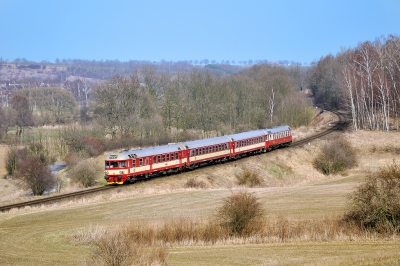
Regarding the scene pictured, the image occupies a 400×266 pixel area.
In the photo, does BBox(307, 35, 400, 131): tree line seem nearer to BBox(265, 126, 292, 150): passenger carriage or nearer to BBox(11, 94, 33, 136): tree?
BBox(265, 126, 292, 150): passenger carriage

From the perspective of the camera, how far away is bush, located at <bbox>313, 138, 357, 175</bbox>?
62.9 metres

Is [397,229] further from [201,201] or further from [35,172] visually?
[35,172]

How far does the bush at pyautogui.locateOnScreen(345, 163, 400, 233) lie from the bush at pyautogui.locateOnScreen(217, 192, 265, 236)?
535cm

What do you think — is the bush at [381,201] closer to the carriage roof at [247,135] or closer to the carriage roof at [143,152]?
the carriage roof at [143,152]

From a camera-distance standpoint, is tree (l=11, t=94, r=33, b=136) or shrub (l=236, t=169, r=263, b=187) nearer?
shrub (l=236, t=169, r=263, b=187)

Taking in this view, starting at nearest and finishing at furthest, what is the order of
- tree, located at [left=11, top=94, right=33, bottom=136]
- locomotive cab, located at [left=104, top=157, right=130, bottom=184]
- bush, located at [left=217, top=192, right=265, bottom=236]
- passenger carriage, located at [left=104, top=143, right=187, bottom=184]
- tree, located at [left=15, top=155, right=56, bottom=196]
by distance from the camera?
bush, located at [left=217, top=192, right=265, bottom=236] → locomotive cab, located at [left=104, top=157, right=130, bottom=184] → passenger carriage, located at [left=104, top=143, right=187, bottom=184] → tree, located at [left=15, top=155, right=56, bottom=196] → tree, located at [left=11, top=94, right=33, bottom=136]

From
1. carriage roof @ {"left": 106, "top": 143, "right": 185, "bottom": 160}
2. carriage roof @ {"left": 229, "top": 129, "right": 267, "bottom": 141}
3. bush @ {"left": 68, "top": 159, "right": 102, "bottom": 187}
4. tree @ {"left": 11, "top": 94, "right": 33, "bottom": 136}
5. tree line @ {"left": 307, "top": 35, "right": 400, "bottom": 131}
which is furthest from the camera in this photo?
tree @ {"left": 11, "top": 94, "right": 33, "bottom": 136}

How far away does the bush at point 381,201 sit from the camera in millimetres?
25984

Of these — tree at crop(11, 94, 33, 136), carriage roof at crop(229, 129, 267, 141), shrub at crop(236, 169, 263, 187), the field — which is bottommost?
shrub at crop(236, 169, 263, 187)

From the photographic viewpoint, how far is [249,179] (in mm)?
55219

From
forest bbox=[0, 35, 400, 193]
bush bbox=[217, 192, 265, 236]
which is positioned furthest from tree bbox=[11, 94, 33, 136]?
bush bbox=[217, 192, 265, 236]

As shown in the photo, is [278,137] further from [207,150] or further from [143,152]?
[143,152]

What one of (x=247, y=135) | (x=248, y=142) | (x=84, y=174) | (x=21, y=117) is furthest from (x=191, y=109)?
(x=84, y=174)

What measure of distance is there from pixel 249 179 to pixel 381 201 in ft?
95.7
